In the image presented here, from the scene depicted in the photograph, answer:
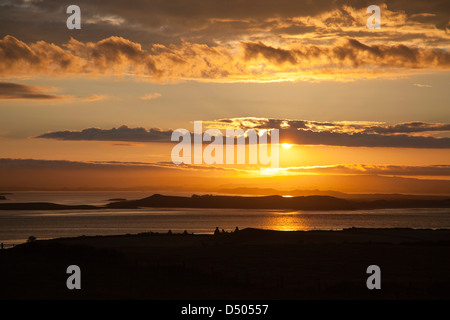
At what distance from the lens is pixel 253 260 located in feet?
172

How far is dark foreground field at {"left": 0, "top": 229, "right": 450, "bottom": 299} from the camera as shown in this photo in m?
32.2

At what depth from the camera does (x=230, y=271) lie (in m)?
45.0

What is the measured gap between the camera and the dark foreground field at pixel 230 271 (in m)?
32.2

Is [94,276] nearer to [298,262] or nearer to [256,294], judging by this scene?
[256,294]

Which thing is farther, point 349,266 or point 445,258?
point 445,258

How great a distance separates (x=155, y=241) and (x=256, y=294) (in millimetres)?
43135

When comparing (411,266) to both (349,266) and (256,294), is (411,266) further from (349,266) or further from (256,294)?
(256,294)

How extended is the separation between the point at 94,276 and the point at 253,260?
19.5m

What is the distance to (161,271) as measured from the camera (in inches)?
1558

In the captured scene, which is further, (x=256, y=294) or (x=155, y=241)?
(x=155, y=241)
